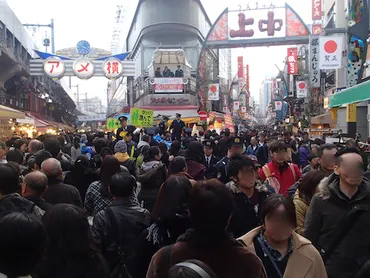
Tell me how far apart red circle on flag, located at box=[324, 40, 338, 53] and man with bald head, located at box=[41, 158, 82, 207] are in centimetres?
1786

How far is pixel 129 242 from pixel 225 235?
1.46 metres

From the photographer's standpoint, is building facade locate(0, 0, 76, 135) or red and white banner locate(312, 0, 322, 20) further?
red and white banner locate(312, 0, 322, 20)

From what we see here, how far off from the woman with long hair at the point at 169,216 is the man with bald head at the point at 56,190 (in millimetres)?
1579

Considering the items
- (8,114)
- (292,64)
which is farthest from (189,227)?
(292,64)

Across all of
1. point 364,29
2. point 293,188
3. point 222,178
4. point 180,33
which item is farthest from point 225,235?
point 180,33

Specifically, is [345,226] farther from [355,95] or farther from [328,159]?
[355,95]

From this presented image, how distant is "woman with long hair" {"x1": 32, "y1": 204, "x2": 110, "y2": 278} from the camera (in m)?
2.48

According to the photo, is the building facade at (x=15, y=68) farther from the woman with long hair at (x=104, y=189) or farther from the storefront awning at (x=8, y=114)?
the woman with long hair at (x=104, y=189)

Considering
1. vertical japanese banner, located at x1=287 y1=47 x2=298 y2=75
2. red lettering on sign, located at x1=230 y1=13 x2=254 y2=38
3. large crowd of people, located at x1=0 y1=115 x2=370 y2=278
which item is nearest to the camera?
large crowd of people, located at x1=0 y1=115 x2=370 y2=278

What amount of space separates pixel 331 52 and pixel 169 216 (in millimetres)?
18698

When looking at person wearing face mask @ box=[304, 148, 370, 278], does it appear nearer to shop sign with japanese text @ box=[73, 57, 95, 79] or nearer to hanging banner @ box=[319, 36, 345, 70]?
hanging banner @ box=[319, 36, 345, 70]

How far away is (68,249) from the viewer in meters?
2.52

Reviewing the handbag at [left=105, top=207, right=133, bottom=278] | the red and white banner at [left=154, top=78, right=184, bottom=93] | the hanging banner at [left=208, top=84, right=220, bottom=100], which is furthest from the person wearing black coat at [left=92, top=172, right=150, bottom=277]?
the red and white banner at [left=154, top=78, right=184, bottom=93]

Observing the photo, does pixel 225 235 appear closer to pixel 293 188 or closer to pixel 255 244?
pixel 255 244
